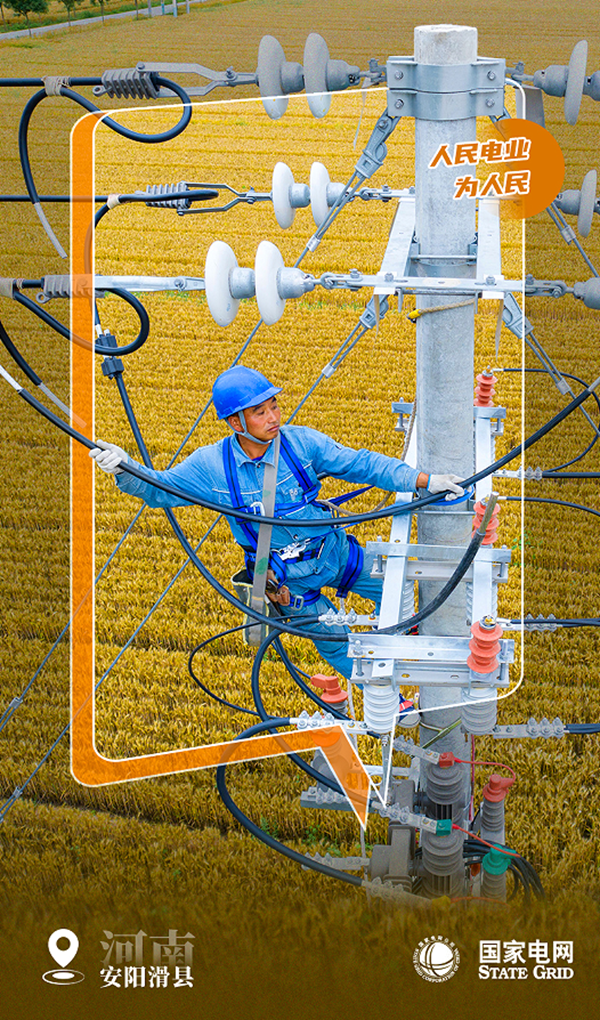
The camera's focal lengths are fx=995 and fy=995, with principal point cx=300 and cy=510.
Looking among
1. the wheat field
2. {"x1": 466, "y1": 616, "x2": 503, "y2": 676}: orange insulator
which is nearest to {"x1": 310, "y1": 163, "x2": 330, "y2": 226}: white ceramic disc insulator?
the wheat field

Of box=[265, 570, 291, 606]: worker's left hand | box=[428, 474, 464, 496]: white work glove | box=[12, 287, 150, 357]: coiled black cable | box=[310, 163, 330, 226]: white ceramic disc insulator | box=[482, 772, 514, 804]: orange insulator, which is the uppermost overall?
box=[310, 163, 330, 226]: white ceramic disc insulator

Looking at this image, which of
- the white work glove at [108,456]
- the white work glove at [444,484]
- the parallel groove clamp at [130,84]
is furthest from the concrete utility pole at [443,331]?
the white work glove at [108,456]

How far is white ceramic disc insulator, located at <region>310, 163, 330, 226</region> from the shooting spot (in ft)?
9.53

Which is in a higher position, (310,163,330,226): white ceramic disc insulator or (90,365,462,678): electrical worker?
(310,163,330,226): white ceramic disc insulator

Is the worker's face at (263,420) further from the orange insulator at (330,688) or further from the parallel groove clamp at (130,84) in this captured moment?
the parallel groove clamp at (130,84)

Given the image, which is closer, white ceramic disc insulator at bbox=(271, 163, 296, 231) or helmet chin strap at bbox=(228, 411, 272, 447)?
white ceramic disc insulator at bbox=(271, 163, 296, 231)

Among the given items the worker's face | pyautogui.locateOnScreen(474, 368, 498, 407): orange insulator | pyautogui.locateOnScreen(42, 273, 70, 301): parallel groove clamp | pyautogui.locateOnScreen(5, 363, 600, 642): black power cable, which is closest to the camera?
pyautogui.locateOnScreen(5, 363, 600, 642): black power cable

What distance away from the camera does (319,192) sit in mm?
2918

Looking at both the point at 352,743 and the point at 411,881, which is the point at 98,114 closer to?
the point at 352,743

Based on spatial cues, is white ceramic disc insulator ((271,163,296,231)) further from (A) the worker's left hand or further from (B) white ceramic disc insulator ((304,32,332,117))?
(A) the worker's left hand

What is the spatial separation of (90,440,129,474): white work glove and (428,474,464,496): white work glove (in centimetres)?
94

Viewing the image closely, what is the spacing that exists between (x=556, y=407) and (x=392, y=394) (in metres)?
2.36

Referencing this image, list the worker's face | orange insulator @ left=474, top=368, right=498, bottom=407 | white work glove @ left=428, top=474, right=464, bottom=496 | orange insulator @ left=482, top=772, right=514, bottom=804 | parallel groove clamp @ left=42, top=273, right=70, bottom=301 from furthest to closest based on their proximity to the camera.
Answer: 1. orange insulator @ left=482, top=772, right=514, bottom=804
2. orange insulator @ left=474, top=368, right=498, bottom=407
3. the worker's face
4. white work glove @ left=428, top=474, right=464, bottom=496
5. parallel groove clamp @ left=42, top=273, right=70, bottom=301

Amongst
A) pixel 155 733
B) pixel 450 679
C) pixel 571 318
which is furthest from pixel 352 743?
pixel 571 318
